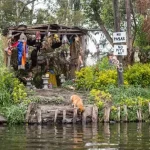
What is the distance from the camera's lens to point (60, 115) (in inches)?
729

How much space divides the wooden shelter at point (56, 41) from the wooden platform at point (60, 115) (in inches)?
240

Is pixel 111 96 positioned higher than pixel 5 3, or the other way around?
pixel 5 3

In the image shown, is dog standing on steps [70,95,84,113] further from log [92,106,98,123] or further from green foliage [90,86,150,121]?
green foliage [90,86,150,121]

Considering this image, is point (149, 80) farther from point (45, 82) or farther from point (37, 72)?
point (37, 72)

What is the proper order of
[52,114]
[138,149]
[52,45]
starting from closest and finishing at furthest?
[138,149] → [52,114] → [52,45]

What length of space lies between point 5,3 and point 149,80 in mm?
20972

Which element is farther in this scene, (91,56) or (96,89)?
(91,56)

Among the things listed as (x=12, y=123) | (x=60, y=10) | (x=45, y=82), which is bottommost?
(x=12, y=123)

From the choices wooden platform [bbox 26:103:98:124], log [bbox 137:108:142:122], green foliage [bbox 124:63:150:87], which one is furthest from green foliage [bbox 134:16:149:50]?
wooden platform [bbox 26:103:98:124]

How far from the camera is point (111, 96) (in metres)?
20.7

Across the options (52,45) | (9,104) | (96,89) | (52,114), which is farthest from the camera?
(52,45)

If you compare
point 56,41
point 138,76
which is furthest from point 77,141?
point 56,41

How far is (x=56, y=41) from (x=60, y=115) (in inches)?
320

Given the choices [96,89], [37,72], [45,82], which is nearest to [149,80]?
[96,89]
